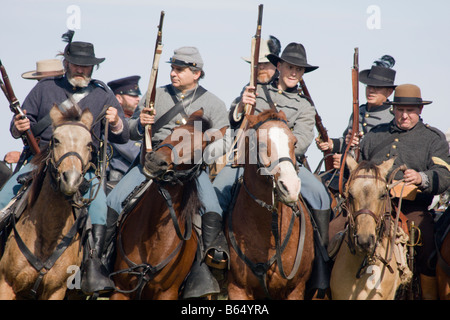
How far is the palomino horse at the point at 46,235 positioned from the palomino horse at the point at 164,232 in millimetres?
751

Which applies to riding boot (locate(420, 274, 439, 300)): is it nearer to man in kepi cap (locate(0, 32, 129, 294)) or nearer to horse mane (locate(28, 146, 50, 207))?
man in kepi cap (locate(0, 32, 129, 294))

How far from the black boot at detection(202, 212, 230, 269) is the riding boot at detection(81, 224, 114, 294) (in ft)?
4.56

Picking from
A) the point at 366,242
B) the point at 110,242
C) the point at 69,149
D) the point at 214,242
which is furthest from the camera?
the point at 110,242

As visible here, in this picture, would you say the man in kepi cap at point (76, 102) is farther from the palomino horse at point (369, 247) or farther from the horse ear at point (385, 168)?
the horse ear at point (385, 168)

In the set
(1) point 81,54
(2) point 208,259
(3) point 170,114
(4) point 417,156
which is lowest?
(2) point 208,259

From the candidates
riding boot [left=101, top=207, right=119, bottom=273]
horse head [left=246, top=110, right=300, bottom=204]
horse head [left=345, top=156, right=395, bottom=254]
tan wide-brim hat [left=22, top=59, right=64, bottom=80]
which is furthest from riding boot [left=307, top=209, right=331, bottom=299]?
tan wide-brim hat [left=22, top=59, right=64, bottom=80]

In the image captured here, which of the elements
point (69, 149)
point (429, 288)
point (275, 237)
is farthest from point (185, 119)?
point (429, 288)

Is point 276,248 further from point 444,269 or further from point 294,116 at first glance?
point 294,116

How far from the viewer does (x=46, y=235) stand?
385 inches

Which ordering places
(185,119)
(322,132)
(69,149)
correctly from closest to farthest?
(69,149) < (185,119) < (322,132)

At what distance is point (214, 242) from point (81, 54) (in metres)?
3.67

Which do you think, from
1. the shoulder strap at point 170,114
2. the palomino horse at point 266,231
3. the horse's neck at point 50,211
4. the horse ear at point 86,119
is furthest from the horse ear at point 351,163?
the horse's neck at point 50,211

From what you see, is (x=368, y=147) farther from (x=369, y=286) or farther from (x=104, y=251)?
(x=104, y=251)
